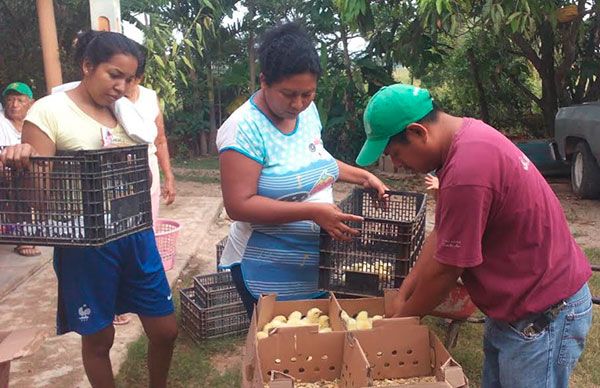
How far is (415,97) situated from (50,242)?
138 centimetres

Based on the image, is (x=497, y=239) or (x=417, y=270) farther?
(x=417, y=270)

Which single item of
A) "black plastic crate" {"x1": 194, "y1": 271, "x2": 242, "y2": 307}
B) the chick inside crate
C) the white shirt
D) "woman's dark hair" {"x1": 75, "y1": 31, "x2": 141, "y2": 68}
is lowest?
"black plastic crate" {"x1": 194, "y1": 271, "x2": 242, "y2": 307}

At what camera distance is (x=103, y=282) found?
2.53 m

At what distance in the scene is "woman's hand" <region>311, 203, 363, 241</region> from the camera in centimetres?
214

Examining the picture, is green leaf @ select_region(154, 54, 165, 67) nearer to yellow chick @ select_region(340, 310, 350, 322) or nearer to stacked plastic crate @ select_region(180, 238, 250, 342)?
stacked plastic crate @ select_region(180, 238, 250, 342)

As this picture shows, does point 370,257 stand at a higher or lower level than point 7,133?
lower

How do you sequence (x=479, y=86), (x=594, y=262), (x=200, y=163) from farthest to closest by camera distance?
(x=479, y=86), (x=200, y=163), (x=594, y=262)

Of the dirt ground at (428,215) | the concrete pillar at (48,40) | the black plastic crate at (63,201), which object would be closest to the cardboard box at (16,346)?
the black plastic crate at (63,201)

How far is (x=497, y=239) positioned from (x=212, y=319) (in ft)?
8.74

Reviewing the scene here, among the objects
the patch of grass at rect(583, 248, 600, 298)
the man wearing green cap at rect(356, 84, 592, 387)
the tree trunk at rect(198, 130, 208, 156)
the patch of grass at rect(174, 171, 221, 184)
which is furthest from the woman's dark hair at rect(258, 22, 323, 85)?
the tree trunk at rect(198, 130, 208, 156)

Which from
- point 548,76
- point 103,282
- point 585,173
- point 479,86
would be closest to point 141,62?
point 103,282

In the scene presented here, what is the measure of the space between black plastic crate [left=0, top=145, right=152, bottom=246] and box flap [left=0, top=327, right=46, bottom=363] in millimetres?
334

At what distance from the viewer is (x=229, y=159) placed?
211 cm

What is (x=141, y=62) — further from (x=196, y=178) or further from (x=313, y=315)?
(x=196, y=178)
